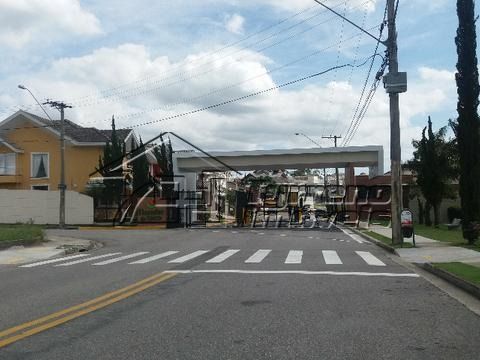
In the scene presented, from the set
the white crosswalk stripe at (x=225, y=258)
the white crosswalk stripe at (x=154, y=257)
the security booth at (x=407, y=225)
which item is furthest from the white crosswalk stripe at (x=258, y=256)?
the security booth at (x=407, y=225)

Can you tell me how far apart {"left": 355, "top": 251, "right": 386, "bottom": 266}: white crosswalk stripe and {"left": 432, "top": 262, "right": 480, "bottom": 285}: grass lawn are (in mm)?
1736

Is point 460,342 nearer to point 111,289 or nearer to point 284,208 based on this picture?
point 111,289

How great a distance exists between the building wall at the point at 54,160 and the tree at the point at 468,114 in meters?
34.9

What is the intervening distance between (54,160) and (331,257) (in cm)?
3739

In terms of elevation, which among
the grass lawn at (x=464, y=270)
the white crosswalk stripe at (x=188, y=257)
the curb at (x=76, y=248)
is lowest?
the curb at (x=76, y=248)

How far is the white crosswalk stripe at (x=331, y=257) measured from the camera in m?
16.2

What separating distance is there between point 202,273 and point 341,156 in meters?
34.8

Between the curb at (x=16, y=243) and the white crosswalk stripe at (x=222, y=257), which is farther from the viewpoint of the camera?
the curb at (x=16, y=243)

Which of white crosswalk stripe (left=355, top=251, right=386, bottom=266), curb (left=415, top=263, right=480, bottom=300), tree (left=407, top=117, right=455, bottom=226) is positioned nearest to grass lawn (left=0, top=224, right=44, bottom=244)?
white crosswalk stripe (left=355, top=251, right=386, bottom=266)

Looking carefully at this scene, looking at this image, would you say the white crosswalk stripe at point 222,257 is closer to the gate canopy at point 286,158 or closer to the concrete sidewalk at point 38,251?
the concrete sidewalk at point 38,251

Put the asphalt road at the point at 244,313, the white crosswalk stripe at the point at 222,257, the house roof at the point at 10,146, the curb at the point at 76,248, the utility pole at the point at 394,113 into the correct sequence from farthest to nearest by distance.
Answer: the house roof at the point at 10,146 → the utility pole at the point at 394,113 → the curb at the point at 76,248 → the white crosswalk stripe at the point at 222,257 → the asphalt road at the point at 244,313

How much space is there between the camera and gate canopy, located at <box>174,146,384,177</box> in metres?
46.7

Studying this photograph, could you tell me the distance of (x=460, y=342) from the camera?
273 inches

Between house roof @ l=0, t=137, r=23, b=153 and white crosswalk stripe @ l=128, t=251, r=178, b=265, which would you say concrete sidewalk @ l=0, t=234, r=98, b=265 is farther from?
house roof @ l=0, t=137, r=23, b=153
